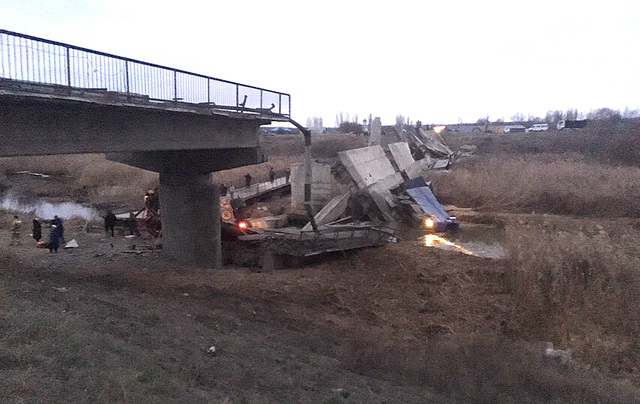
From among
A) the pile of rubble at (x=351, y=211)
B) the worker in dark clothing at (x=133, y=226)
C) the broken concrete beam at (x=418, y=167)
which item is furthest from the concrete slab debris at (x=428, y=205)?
the worker in dark clothing at (x=133, y=226)

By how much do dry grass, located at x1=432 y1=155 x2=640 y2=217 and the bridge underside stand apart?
23347 millimetres

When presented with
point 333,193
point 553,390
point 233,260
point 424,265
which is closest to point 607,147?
point 333,193

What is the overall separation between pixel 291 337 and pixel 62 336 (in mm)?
4355

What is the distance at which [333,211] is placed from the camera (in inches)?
1015

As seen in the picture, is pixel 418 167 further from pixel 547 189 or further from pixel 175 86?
pixel 175 86

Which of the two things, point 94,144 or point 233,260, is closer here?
point 94,144

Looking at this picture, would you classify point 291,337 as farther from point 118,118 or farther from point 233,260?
point 233,260

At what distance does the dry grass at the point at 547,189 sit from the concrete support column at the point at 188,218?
2424 cm

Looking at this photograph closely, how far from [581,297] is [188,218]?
12.4 meters

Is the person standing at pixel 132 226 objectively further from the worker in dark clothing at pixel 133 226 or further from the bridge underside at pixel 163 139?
the bridge underside at pixel 163 139

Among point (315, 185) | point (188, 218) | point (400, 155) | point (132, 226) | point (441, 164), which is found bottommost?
point (132, 226)

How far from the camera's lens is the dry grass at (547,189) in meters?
34.8

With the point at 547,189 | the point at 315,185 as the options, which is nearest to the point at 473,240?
the point at 315,185

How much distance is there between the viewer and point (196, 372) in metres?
7.41
